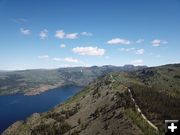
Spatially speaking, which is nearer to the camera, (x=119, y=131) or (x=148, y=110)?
(x=119, y=131)

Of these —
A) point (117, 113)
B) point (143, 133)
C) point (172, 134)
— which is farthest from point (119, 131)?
point (172, 134)

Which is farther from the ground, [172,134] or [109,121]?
[172,134]

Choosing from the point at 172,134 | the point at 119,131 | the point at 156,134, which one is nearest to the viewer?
the point at 172,134

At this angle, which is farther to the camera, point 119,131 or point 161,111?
point 161,111

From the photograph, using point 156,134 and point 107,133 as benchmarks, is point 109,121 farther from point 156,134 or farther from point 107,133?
point 156,134

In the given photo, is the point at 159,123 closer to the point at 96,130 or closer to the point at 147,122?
the point at 147,122

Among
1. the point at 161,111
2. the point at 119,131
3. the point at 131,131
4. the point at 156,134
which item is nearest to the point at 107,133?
the point at 119,131

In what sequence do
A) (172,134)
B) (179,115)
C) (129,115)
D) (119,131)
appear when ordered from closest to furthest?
(172,134)
(119,131)
(129,115)
(179,115)

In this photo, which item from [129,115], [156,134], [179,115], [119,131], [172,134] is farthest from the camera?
[179,115]

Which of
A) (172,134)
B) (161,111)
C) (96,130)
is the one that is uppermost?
(172,134)
